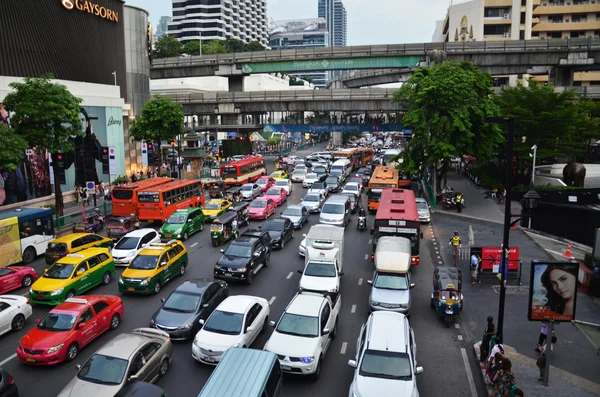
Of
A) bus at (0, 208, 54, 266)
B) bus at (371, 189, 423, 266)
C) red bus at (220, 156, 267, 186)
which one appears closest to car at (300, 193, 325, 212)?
red bus at (220, 156, 267, 186)

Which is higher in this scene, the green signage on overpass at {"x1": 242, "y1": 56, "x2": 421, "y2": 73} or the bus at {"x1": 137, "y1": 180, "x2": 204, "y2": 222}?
the green signage on overpass at {"x1": 242, "y1": 56, "x2": 421, "y2": 73}

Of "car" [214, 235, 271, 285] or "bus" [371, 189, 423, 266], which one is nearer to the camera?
"car" [214, 235, 271, 285]

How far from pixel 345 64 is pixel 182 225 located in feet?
128

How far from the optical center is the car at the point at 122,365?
11320 millimetres

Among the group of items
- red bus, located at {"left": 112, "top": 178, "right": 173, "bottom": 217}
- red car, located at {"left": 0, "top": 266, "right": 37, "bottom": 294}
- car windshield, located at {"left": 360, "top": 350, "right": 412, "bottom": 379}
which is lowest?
red car, located at {"left": 0, "top": 266, "right": 37, "bottom": 294}

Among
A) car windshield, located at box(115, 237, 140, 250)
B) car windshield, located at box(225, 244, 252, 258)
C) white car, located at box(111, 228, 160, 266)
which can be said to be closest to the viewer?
car windshield, located at box(225, 244, 252, 258)

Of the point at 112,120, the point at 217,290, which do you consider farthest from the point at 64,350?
the point at 112,120

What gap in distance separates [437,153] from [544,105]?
489 inches

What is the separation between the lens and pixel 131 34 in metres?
61.3

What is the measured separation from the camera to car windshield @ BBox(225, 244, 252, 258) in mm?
21875

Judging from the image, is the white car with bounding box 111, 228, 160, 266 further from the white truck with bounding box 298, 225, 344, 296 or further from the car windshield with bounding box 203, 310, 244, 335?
the car windshield with bounding box 203, 310, 244, 335

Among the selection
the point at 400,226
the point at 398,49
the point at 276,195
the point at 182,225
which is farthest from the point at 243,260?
the point at 398,49

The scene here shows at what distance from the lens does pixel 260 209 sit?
114 ft

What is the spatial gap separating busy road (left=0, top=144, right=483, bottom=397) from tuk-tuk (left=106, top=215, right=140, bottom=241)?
4.12 metres
